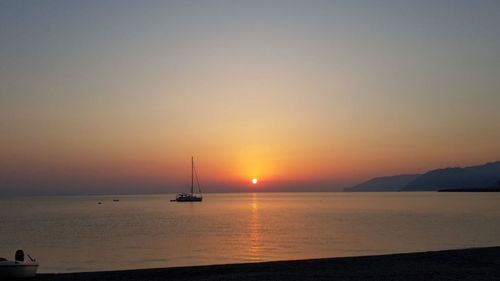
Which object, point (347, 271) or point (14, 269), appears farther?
point (347, 271)

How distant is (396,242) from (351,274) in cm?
2451

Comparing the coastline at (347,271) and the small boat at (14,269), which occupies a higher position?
the small boat at (14,269)

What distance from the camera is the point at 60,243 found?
4678cm

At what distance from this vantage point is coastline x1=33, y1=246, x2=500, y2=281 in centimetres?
1916

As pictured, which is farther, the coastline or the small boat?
the small boat

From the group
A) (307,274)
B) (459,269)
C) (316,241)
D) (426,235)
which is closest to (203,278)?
(307,274)

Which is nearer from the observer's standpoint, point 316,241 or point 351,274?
point 351,274

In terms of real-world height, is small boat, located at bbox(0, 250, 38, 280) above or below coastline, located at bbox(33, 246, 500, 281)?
above

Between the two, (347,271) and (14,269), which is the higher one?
(14,269)

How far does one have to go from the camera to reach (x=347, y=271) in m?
20.8

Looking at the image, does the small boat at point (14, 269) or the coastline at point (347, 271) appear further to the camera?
the small boat at point (14, 269)

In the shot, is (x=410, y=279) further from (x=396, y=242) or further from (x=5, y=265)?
(x=396, y=242)

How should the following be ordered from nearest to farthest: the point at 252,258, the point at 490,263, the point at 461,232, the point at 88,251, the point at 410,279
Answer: the point at 410,279, the point at 490,263, the point at 252,258, the point at 88,251, the point at 461,232

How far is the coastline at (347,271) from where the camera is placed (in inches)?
754
